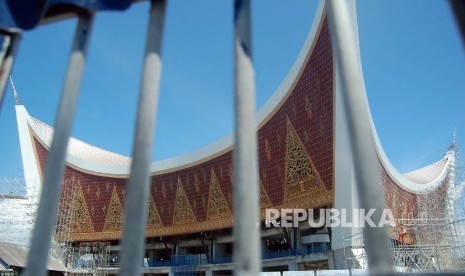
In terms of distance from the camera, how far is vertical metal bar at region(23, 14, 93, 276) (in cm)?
365

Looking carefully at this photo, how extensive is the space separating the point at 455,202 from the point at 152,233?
62.1 feet

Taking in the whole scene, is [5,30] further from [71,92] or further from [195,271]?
[195,271]

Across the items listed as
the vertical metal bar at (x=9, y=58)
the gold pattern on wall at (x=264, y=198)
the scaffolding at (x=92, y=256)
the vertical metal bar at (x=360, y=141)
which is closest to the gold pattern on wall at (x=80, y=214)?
the scaffolding at (x=92, y=256)

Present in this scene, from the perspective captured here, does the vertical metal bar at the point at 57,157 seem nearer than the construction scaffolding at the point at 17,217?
Yes

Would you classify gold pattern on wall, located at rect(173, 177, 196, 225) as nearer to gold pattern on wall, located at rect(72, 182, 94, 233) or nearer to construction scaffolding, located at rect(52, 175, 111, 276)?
construction scaffolding, located at rect(52, 175, 111, 276)

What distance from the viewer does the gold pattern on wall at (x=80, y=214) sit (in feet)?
88.7

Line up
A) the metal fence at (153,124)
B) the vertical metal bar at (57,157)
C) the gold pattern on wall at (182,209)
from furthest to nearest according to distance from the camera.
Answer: the gold pattern on wall at (182,209) < the vertical metal bar at (57,157) < the metal fence at (153,124)

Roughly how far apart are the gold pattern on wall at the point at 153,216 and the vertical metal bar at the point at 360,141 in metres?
22.3

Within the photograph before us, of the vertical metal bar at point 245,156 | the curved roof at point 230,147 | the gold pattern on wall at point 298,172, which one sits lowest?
the vertical metal bar at point 245,156

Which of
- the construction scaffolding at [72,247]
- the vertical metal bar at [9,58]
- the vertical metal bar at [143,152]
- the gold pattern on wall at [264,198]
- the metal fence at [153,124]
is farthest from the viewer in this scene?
the construction scaffolding at [72,247]

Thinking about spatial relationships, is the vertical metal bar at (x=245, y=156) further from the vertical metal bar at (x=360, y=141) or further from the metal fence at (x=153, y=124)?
the vertical metal bar at (x=360, y=141)

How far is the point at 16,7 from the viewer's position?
4539 millimetres

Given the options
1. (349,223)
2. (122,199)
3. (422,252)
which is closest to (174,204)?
(122,199)

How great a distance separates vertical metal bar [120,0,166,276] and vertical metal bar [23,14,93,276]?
76cm
